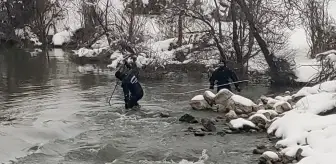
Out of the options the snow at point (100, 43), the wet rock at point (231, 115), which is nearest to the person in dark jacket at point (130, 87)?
the wet rock at point (231, 115)

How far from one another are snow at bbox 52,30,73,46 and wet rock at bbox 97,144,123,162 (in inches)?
1471

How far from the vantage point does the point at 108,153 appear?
432 inches

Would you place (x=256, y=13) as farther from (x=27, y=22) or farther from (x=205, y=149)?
(x=27, y=22)

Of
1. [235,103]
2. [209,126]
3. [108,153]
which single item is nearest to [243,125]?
[209,126]

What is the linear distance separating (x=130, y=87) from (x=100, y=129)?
2.85 meters

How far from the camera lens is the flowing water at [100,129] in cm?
1083

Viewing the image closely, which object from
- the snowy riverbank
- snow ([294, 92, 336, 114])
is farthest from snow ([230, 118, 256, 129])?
snow ([294, 92, 336, 114])

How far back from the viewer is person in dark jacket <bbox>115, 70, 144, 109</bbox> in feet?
51.9

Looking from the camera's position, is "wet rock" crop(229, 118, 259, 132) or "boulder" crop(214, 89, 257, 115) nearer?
"wet rock" crop(229, 118, 259, 132)

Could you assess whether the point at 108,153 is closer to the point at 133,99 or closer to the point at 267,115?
the point at 133,99

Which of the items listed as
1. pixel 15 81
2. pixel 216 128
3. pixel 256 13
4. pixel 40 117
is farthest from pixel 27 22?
pixel 216 128

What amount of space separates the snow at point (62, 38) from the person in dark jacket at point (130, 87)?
32.7m

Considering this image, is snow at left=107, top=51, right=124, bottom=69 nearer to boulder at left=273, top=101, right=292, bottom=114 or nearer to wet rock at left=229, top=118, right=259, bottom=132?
boulder at left=273, top=101, right=292, bottom=114

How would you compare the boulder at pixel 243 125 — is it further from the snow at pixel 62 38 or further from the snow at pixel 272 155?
the snow at pixel 62 38
